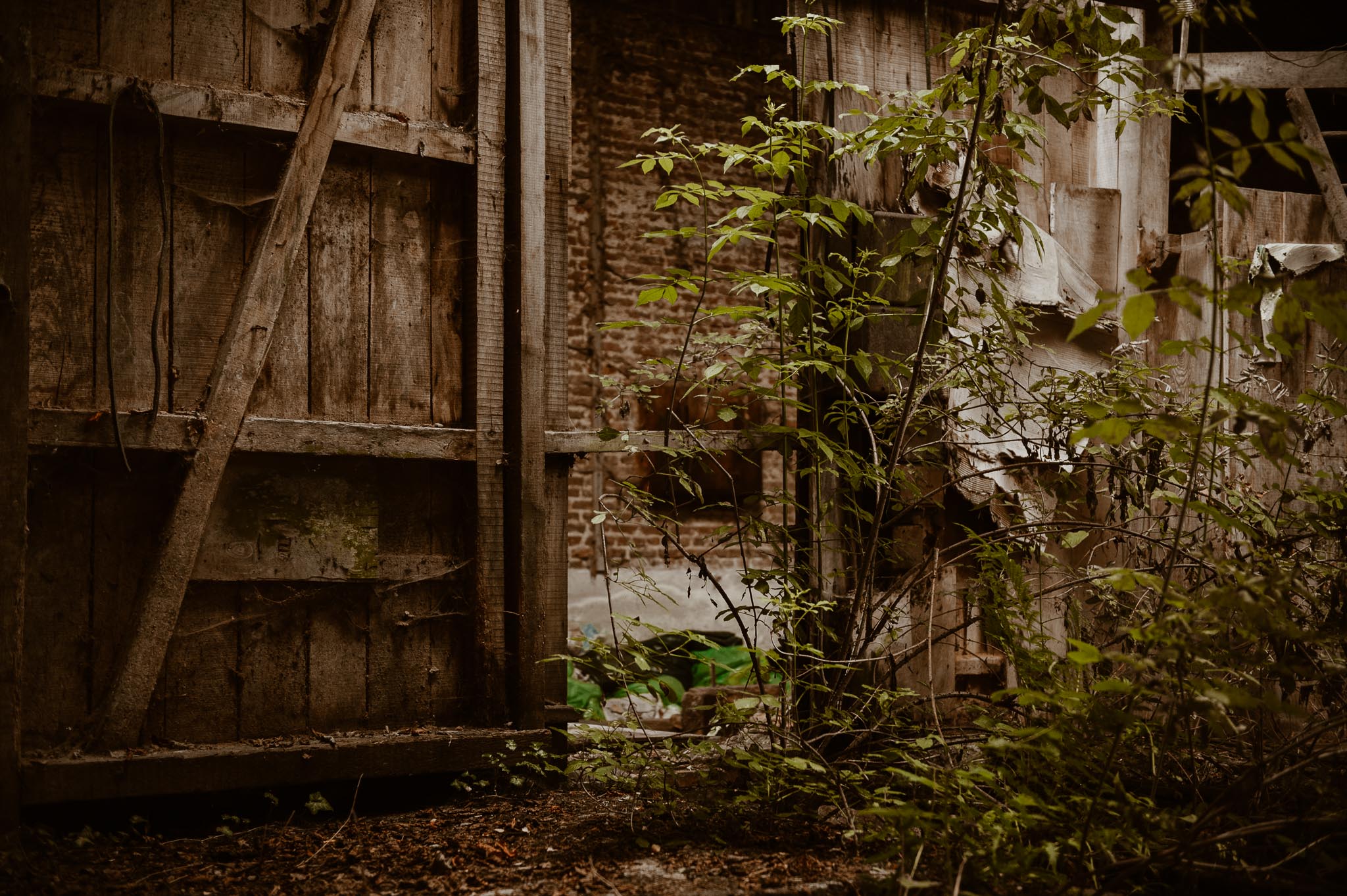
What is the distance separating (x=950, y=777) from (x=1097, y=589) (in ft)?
3.90

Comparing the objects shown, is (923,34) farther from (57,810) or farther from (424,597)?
(57,810)

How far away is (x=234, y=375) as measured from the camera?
2900 mm

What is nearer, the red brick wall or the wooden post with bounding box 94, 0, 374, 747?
the wooden post with bounding box 94, 0, 374, 747

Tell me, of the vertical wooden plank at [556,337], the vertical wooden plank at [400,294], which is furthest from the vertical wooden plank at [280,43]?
the vertical wooden plank at [556,337]

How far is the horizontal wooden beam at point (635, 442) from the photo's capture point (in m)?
3.19

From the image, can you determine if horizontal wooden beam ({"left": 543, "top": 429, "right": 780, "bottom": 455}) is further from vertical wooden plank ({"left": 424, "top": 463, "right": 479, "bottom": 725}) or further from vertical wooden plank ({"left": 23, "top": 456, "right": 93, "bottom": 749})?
vertical wooden plank ({"left": 23, "top": 456, "right": 93, "bottom": 749})

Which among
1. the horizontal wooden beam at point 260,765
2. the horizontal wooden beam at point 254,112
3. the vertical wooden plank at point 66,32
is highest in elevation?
the vertical wooden plank at point 66,32

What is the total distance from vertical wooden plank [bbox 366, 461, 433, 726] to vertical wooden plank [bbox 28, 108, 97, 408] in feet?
3.01

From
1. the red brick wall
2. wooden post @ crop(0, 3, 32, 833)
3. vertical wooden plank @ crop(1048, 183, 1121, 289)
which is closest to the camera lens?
wooden post @ crop(0, 3, 32, 833)

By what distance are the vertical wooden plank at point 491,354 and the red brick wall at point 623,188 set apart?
16.0ft

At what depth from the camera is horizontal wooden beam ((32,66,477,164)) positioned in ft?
8.93

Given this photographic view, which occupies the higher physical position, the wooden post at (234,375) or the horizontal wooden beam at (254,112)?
the horizontal wooden beam at (254,112)

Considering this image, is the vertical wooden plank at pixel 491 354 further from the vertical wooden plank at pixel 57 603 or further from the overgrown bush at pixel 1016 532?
the vertical wooden plank at pixel 57 603

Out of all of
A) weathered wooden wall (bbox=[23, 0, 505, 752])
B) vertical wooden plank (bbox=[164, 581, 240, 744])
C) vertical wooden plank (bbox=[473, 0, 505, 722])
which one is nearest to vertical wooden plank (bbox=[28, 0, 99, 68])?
weathered wooden wall (bbox=[23, 0, 505, 752])
